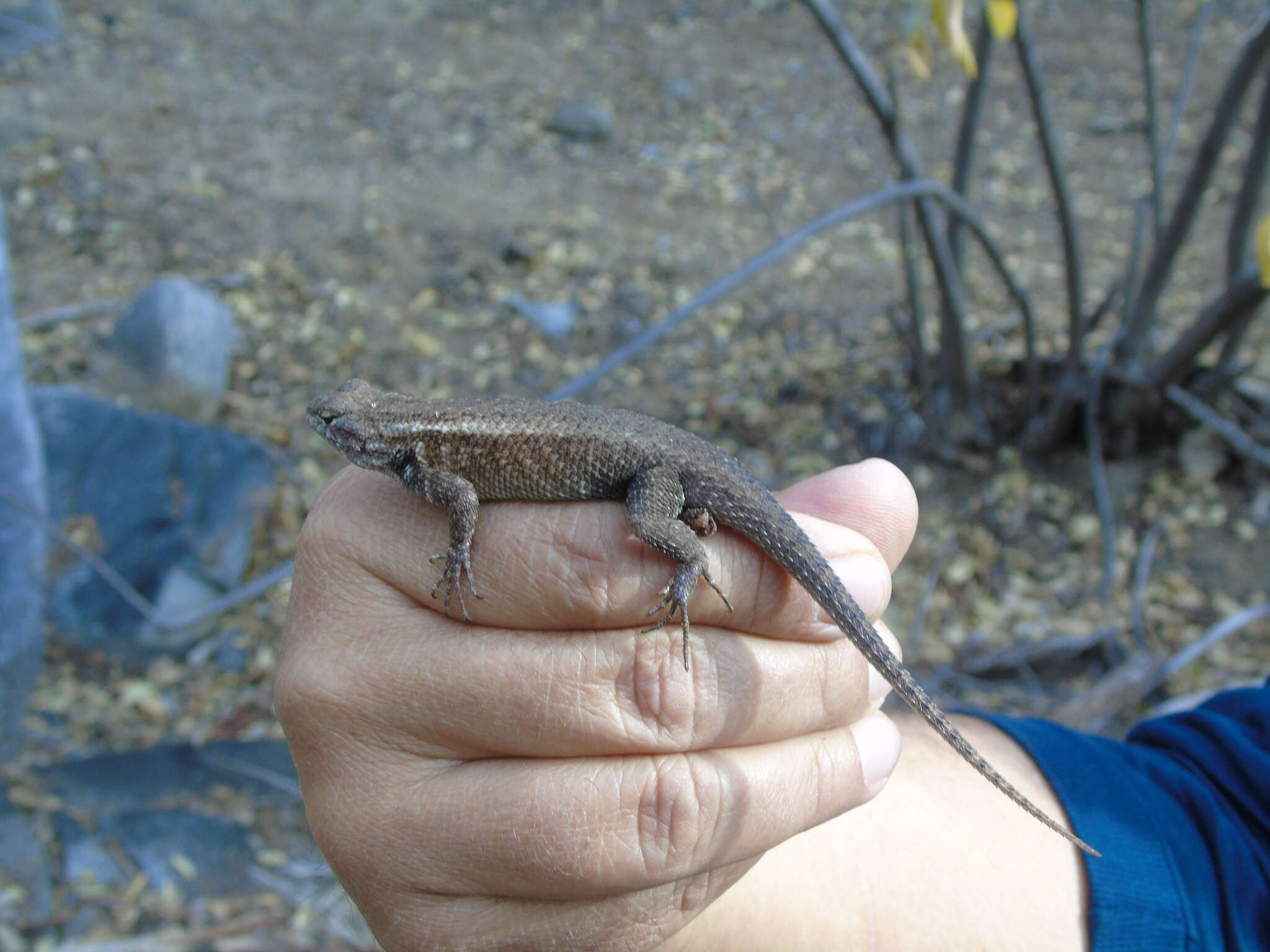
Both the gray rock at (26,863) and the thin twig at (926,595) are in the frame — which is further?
the thin twig at (926,595)

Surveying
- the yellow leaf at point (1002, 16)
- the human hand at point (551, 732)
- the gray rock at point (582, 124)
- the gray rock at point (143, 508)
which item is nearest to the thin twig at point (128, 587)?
the gray rock at point (143, 508)

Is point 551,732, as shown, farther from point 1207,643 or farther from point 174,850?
point 1207,643

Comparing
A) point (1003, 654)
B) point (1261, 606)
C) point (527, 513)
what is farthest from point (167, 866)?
point (1261, 606)

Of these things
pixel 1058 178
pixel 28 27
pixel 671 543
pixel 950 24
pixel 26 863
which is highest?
pixel 28 27

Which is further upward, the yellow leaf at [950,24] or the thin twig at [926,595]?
the yellow leaf at [950,24]

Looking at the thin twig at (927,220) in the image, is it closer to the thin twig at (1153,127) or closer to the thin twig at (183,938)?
the thin twig at (1153,127)

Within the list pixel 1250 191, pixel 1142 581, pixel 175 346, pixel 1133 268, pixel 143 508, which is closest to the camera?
pixel 1250 191

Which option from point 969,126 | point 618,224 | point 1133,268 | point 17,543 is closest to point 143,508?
point 17,543

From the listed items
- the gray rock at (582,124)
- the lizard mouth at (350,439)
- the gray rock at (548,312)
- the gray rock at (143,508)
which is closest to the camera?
the lizard mouth at (350,439)
